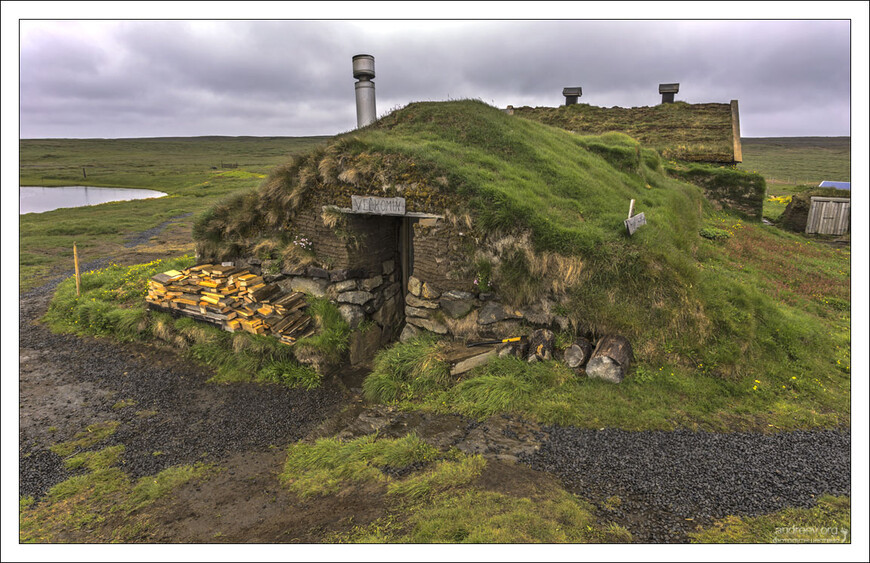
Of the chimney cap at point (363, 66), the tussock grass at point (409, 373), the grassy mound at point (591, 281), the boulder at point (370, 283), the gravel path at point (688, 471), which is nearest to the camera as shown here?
the gravel path at point (688, 471)

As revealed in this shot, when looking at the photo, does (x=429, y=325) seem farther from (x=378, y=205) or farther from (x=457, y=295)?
(x=378, y=205)

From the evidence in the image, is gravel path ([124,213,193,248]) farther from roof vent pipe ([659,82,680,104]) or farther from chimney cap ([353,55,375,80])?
roof vent pipe ([659,82,680,104])

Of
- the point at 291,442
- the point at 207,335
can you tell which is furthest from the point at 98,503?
the point at 207,335

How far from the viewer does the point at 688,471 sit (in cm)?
562

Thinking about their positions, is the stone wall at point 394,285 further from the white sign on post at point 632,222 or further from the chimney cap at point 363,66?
the chimney cap at point 363,66

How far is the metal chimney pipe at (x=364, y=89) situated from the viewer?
13.5 meters

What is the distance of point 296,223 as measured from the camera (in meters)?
11.0

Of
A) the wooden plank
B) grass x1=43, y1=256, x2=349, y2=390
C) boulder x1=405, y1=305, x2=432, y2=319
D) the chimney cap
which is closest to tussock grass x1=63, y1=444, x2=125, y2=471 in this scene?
grass x1=43, y1=256, x2=349, y2=390

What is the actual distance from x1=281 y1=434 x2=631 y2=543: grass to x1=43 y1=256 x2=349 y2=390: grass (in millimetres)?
3095

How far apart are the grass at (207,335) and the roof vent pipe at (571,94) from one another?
27.6m

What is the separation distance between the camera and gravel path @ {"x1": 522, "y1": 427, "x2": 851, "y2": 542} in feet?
16.3

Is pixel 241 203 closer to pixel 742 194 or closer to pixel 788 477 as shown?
pixel 788 477

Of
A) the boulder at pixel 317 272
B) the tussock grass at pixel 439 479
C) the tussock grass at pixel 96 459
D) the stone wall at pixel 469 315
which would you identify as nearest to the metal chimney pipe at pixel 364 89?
the boulder at pixel 317 272

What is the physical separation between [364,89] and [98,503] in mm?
12602
